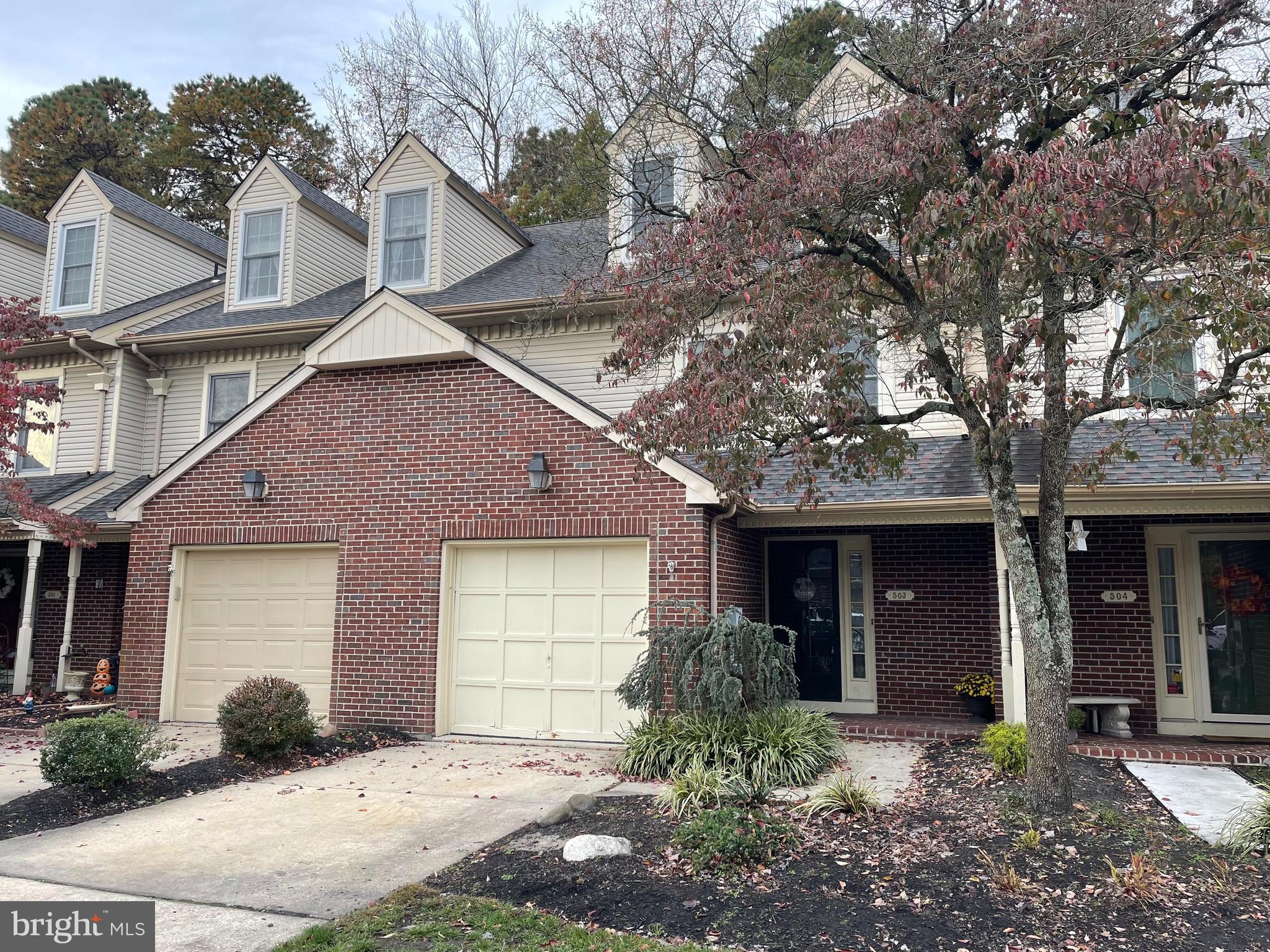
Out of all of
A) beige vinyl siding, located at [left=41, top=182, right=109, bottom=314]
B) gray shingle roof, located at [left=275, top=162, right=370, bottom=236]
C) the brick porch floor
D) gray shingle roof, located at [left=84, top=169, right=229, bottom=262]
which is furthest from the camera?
gray shingle roof, located at [left=84, top=169, right=229, bottom=262]

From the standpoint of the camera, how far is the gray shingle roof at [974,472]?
9398 mm

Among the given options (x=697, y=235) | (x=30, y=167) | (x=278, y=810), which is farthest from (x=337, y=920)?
(x=30, y=167)

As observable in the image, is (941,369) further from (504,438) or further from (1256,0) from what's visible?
(504,438)

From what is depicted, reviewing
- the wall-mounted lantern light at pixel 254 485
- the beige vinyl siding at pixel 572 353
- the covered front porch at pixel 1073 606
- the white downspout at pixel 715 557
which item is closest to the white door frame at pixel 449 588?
the white downspout at pixel 715 557

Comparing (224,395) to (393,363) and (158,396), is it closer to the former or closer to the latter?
(158,396)

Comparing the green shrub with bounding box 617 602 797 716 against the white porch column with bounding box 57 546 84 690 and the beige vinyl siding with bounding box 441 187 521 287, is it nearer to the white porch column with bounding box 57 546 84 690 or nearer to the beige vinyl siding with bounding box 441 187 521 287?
the beige vinyl siding with bounding box 441 187 521 287

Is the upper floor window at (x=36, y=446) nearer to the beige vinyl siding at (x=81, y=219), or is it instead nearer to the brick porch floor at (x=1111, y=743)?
the beige vinyl siding at (x=81, y=219)

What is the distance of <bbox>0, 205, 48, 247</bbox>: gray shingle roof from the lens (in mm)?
16719

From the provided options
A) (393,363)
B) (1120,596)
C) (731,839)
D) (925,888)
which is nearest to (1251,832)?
(925,888)

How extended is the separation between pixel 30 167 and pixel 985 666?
115 ft

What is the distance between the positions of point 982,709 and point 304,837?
754 centimetres

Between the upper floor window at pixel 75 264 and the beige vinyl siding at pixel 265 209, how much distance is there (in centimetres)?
254

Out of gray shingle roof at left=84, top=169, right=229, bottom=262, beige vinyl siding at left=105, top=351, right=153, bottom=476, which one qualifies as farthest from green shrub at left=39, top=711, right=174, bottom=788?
gray shingle roof at left=84, top=169, right=229, bottom=262

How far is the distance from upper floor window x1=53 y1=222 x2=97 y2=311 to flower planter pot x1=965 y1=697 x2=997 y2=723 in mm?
15140
